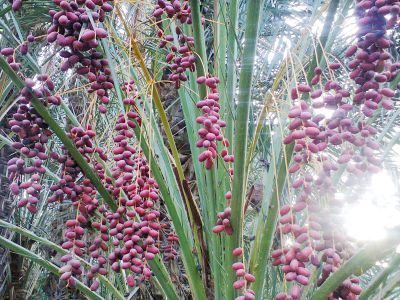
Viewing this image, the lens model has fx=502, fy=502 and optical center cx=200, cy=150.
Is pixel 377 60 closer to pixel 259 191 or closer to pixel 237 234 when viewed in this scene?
pixel 237 234

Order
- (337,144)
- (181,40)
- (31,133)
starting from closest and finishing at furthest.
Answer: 1. (337,144)
2. (31,133)
3. (181,40)

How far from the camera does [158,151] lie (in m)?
1.28

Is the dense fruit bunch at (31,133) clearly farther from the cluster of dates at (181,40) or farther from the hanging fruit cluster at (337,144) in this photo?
the hanging fruit cluster at (337,144)

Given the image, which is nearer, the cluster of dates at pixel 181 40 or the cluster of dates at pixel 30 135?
the cluster of dates at pixel 30 135

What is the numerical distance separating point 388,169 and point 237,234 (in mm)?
1031

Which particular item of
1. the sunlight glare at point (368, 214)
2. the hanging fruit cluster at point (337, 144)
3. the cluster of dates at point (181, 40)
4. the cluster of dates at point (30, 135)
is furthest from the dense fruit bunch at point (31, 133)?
the sunlight glare at point (368, 214)

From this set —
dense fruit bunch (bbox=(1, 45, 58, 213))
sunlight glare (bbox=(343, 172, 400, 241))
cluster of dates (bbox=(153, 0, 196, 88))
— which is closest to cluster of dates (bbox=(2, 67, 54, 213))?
dense fruit bunch (bbox=(1, 45, 58, 213))

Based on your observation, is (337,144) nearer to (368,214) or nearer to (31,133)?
(368,214)

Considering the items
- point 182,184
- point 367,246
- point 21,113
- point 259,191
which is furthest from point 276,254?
point 259,191

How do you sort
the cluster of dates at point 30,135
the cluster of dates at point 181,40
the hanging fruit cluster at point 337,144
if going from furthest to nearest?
1. the cluster of dates at point 181,40
2. the cluster of dates at point 30,135
3. the hanging fruit cluster at point 337,144

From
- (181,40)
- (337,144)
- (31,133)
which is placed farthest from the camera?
(181,40)

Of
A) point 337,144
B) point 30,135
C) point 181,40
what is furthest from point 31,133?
point 337,144

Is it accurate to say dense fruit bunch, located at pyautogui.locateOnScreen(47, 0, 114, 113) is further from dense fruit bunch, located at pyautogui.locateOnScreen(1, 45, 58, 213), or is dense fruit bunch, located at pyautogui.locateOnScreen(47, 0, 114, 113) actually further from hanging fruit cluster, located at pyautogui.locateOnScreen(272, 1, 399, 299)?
hanging fruit cluster, located at pyautogui.locateOnScreen(272, 1, 399, 299)

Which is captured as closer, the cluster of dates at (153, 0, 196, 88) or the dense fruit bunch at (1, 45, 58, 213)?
the dense fruit bunch at (1, 45, 58, 213)
